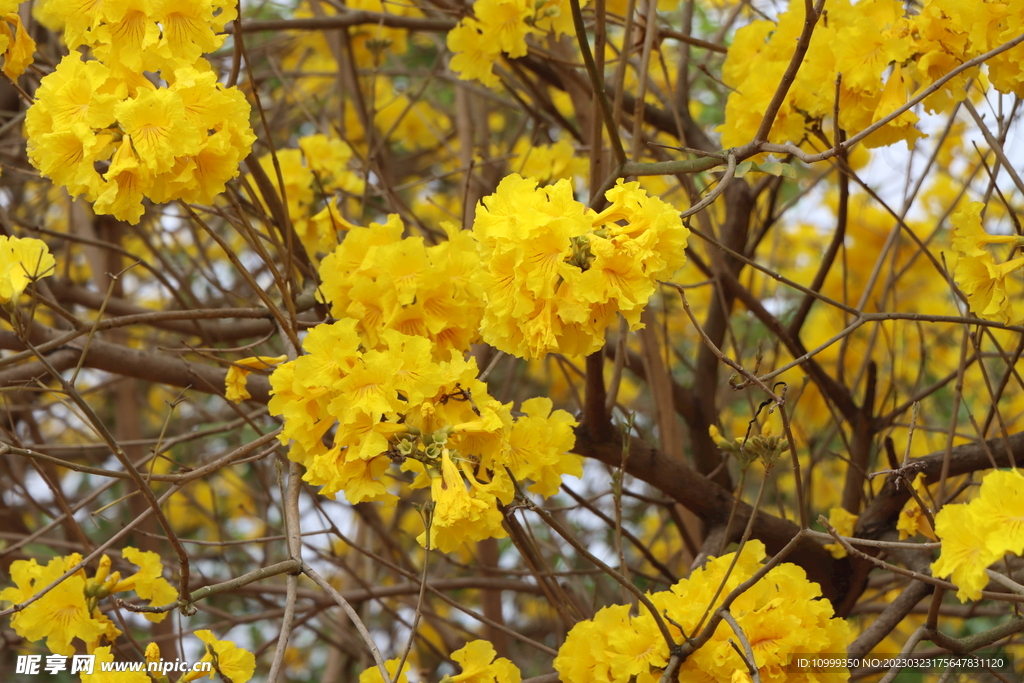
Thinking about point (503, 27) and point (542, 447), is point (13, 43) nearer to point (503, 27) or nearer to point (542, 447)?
point (503, 27)

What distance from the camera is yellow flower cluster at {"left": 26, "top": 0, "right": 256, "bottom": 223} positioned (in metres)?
1.17

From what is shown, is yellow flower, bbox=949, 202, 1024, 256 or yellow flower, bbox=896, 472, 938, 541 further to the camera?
yellow flower, bbox=896, 472, 938, 541

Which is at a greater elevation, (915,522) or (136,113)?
(136,113)

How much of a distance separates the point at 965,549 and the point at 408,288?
782 millimetres

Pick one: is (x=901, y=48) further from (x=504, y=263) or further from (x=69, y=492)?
(x=69, y=492)

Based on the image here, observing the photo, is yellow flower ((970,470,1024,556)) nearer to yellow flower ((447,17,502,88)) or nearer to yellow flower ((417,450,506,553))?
yellow flower ((417,450,506,553))

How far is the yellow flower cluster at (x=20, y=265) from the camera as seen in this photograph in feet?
3.83

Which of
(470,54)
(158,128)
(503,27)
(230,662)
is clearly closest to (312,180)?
(470,54)

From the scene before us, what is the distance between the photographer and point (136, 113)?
116 centimetres

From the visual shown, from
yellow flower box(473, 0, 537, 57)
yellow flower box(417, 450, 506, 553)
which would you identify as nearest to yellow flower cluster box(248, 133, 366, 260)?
yellow flower box(473, 0, 537, 57)

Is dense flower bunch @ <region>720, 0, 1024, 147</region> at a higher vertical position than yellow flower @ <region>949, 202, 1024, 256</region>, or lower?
higher

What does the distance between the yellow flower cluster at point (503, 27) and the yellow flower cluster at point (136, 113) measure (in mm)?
568

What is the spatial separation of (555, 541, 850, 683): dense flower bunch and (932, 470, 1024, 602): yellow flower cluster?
32 centimetres

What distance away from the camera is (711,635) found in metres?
1.25
